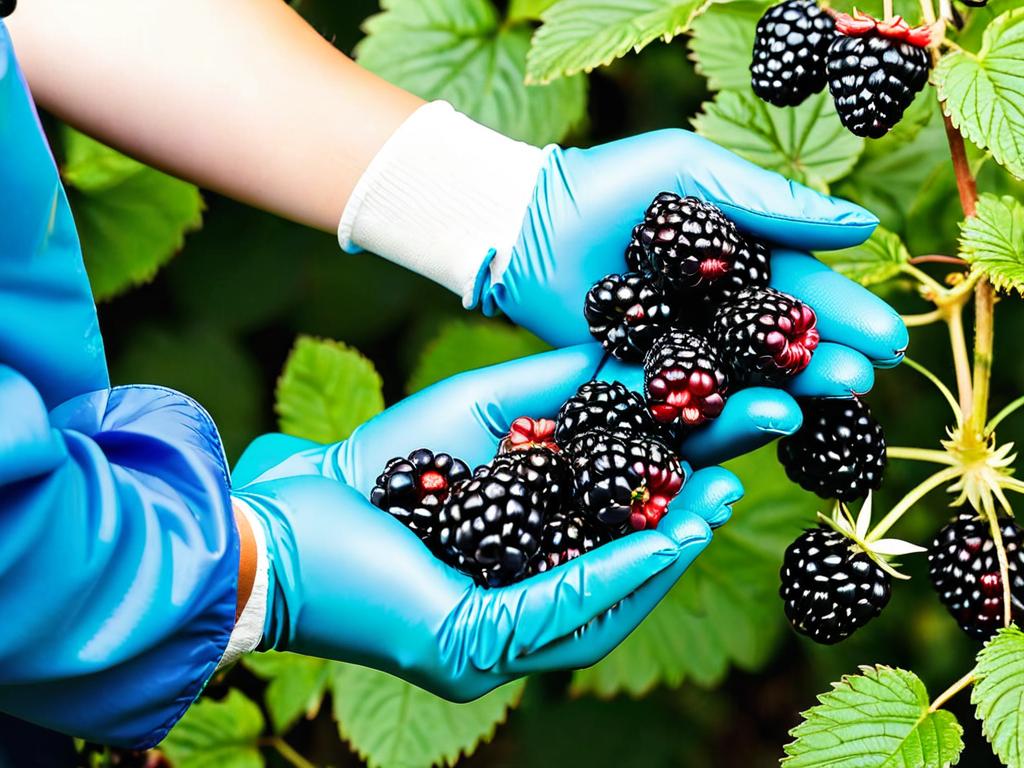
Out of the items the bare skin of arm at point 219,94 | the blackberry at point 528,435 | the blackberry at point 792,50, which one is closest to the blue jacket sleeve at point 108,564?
the blackberry at point 528,435

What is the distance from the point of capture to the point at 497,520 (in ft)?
3.21

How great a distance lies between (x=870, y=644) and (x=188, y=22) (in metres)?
1.47

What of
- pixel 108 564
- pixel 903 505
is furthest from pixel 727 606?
pixel 108 564

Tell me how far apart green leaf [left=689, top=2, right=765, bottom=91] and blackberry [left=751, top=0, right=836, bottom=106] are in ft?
0.81

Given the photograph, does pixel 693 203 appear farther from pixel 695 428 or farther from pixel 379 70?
pixel 379 70

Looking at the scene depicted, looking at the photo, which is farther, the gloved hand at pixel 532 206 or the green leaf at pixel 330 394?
the green leaf at pixel 330 394

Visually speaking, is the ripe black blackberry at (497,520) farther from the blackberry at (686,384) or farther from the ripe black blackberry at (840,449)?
the ripe black blackberry at (840,449)

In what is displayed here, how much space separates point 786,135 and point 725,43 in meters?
0.14

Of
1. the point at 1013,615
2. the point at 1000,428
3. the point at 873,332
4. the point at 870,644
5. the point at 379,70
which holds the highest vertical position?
the point at 379,70

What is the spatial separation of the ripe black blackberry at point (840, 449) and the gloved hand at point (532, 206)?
7.0 inches

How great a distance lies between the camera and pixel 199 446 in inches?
39.8

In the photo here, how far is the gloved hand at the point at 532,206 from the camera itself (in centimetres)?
124

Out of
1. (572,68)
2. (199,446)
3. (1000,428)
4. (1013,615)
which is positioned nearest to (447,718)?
(199,446)

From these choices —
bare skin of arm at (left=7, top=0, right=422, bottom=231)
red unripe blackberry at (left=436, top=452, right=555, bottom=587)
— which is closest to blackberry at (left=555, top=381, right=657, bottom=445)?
red unripe blackberry at (left=436, top=452, right=555, bottom=587)
